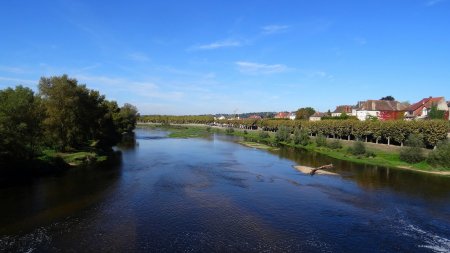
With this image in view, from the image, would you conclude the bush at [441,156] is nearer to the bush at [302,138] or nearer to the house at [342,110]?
the bush at [302,138]

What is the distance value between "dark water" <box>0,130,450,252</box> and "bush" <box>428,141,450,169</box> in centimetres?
642

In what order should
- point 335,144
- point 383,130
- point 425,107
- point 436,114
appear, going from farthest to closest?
point 425,107
point 436,114
point 335,144
point 383,130

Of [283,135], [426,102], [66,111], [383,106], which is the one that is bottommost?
[283,135]

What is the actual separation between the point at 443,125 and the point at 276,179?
3387cm

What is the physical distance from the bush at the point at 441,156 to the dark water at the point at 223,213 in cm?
642

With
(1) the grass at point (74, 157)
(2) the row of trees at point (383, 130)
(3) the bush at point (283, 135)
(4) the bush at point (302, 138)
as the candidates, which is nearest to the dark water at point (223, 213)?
(1) the grass at point (74, 157)

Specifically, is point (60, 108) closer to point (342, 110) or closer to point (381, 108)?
point (381, 108)

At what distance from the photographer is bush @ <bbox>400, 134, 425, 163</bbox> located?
63062mm

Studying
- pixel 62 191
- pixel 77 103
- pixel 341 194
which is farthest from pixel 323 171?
pixel 77 103

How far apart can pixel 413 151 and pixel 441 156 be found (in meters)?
4.99

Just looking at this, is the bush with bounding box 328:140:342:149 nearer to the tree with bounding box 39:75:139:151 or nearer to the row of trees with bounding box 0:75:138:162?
the row of trees with bounding box 0:75:138:162

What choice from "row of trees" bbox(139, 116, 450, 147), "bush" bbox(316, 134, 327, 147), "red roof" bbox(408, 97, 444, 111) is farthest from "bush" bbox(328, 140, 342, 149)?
"red roof" bbox(408, 97, 444, 111)

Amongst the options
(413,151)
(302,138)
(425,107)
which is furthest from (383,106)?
(413,151)

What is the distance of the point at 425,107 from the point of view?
117 m
